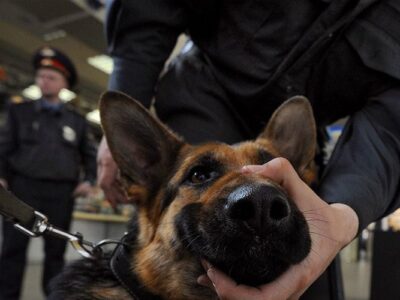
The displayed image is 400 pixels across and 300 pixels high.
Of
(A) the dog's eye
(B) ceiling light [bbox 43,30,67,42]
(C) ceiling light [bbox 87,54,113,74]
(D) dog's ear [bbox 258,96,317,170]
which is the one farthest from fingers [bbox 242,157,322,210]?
(C) ceiling light [bbox 87,54,113,74]

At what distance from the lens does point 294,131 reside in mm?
1432

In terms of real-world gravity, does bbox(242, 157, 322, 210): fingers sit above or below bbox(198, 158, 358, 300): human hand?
above

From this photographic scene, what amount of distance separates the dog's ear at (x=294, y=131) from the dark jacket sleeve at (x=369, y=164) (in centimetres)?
10

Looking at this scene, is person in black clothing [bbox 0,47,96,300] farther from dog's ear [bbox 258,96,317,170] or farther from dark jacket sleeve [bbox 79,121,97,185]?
dog's ear [bbox 258,96,317,170]

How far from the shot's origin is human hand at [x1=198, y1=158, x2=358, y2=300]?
2.90 feet

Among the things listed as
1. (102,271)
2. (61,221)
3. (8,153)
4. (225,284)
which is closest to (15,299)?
(61,221)

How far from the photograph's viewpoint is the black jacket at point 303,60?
1198 mm

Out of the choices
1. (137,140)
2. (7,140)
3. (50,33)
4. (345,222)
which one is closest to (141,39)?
(137,140)

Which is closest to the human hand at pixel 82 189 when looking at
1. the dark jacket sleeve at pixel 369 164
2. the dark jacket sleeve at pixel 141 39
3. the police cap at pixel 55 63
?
the police cap at pixel 55 63

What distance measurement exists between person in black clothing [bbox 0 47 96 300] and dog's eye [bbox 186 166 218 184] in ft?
6.98

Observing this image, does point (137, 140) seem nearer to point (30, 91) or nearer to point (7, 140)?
point (7, 140)

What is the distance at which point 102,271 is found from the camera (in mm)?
1418

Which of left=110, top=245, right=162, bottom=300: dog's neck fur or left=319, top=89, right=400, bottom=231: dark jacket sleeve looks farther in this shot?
left=110, top=245, right=162, bottom=300: dog's neck fur

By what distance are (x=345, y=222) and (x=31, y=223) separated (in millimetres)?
817
